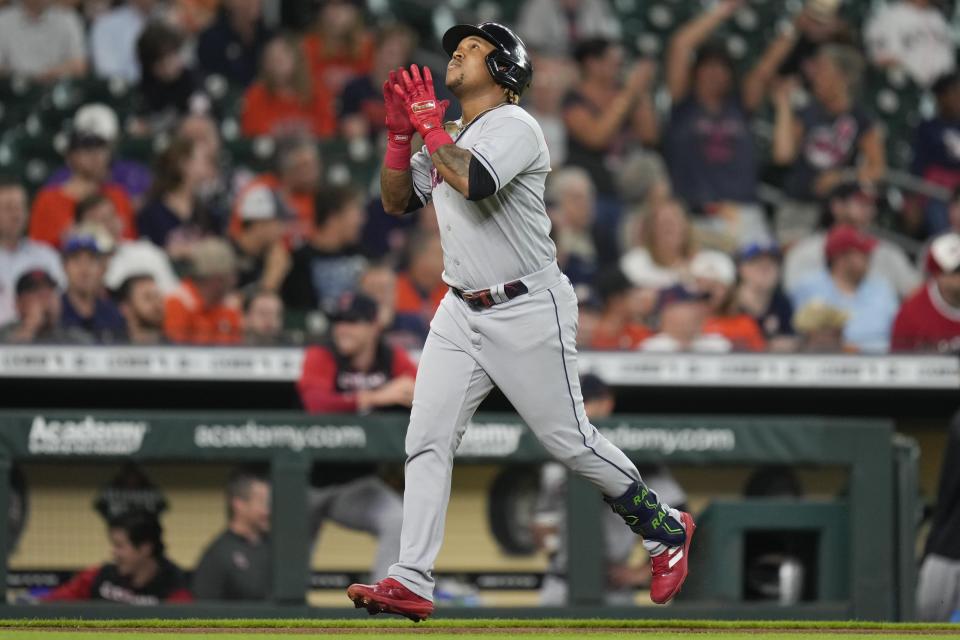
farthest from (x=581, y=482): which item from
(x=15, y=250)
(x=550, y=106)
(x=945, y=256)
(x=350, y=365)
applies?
(x=550, y=106)

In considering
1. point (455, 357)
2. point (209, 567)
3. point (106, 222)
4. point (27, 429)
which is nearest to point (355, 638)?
point (455, 357)

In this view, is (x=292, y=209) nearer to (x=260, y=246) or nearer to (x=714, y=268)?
(x=260, y=246)

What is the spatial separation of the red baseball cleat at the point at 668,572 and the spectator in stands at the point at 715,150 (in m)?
5.29

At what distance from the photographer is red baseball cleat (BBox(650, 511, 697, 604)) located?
4.95 m

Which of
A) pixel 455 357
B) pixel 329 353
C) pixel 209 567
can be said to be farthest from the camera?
pixel 329 353

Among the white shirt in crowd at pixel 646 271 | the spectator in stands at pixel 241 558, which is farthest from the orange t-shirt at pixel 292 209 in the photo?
the spectator in stands at pixel 241 558

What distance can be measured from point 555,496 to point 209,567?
1517mm

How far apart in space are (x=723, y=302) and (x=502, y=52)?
4262 millimetres

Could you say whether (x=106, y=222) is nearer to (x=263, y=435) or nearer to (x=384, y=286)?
(x=384, y=286)

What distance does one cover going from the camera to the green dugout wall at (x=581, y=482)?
6.66m

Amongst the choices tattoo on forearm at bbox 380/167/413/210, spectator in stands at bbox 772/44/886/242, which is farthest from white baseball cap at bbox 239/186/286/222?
tattoo on forearm at bbox 380/167/413/210

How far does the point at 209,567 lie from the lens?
659 centimetres

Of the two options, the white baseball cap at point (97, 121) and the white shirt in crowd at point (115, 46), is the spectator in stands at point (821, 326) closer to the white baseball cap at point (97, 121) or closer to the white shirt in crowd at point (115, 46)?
the white baseball cap at point (97, 121)

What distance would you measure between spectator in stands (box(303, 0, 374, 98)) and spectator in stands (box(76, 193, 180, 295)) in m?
2.13
